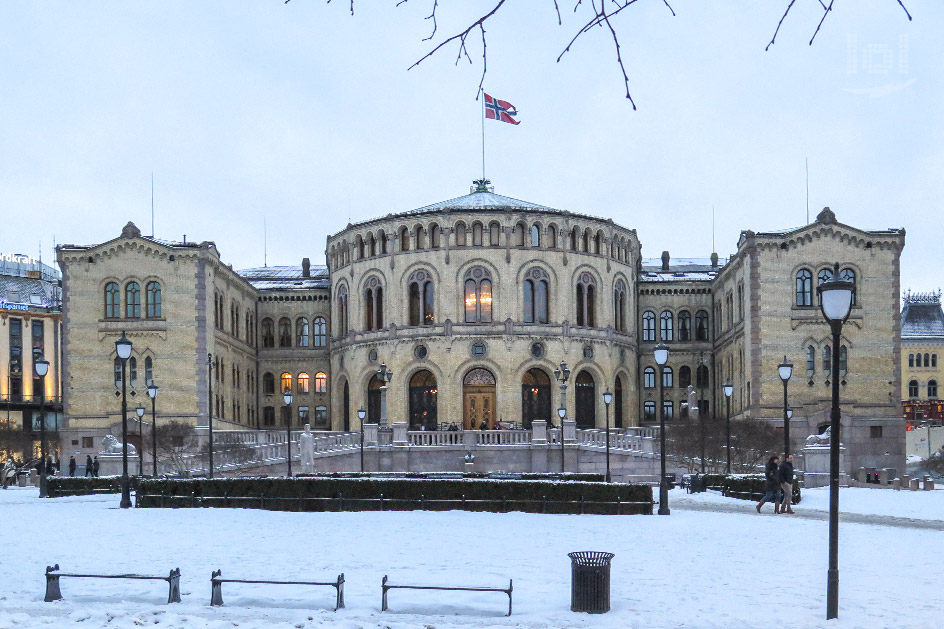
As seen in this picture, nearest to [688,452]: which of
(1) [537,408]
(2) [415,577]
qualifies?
(1) [537,408]

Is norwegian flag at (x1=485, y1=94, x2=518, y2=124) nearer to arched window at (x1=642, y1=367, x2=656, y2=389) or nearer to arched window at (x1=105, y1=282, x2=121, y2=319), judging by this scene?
arched window at (x1=642, y1=367, x2=656, y2=389)

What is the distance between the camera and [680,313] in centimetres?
7531

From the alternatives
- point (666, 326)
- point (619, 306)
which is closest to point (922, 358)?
point (666, 326)

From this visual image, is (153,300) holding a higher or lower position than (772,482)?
higher

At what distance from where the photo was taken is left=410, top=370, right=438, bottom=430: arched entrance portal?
6662cm

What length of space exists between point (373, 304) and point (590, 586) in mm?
55408

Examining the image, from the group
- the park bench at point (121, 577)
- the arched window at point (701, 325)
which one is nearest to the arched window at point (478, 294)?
the arched window at point (701, 325)

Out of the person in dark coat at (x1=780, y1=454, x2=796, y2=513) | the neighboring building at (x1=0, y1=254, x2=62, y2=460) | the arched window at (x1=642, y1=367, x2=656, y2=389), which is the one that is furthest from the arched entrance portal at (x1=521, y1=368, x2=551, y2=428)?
the neighboring building at (x1=0, y1=254, x2=62, y2=460)

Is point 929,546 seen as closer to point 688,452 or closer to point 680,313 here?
point 688,452

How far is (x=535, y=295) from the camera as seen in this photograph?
67000 mm

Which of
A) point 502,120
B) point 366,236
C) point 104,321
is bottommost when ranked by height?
point 104,321

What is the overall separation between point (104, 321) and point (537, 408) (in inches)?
963

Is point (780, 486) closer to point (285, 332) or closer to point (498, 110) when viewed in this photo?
point (498, 110)

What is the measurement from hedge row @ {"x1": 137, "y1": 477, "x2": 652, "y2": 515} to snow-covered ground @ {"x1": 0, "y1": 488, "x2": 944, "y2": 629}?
3.36ft
